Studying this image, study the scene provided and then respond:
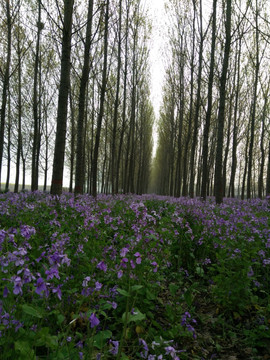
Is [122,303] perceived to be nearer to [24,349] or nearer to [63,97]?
[24,349]

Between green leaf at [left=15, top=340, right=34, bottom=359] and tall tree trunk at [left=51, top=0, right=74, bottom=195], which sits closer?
green leaf at [left=15, top=340, right=34, bottom=359]

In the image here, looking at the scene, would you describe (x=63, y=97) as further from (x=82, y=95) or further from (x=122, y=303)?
(x=122, y=303)

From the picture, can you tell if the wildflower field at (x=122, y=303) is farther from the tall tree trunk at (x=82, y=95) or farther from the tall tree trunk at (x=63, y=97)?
the tall tree trunk at (x=82, y=95)

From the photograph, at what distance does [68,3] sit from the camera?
21.7ft

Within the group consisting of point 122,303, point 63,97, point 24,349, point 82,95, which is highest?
point 82,95

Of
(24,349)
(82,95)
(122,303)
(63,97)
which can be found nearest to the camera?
(24,349)

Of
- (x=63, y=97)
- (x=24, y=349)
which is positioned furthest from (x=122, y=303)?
(x=63, y=97)

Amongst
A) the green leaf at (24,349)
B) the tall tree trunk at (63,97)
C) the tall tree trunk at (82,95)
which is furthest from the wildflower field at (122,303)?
the tall tree trunk at (82,95)

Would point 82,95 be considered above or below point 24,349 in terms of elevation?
above

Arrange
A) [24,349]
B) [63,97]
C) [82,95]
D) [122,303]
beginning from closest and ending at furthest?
[24,349] < [122,303] < [63,97] < [82,95]

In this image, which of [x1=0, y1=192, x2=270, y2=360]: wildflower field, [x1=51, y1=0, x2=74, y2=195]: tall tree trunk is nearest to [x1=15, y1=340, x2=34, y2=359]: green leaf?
[x1=0, y1=192, x2=270, y2=360]: wildflower field

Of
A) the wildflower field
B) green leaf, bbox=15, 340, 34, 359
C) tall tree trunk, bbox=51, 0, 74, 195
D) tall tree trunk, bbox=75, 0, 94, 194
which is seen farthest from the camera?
tall tree trunk, bbox=75, 0, 94, 194

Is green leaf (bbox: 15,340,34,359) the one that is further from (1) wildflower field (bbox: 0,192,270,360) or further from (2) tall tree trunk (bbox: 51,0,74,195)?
(2) tall tree trunk (bbox: 51,0,74,195)

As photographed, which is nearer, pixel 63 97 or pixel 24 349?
pixel 24 349
